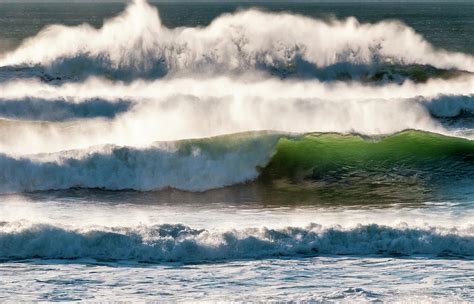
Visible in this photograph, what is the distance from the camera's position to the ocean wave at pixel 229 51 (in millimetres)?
31078

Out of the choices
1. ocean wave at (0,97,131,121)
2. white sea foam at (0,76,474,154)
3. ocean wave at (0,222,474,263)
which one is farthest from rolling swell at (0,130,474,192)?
ocean wave at (0,97,131,121)

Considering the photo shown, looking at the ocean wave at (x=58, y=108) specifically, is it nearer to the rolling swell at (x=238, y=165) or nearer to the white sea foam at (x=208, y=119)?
the white sea foam at (x=208, y=119)

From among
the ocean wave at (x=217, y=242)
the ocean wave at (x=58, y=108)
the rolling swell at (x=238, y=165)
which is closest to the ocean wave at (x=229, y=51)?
the ocean wave at (x=58, y=108)

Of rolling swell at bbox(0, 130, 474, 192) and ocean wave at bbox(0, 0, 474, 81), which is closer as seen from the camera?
rolling swell at bbox(0, 130, 474, 192)

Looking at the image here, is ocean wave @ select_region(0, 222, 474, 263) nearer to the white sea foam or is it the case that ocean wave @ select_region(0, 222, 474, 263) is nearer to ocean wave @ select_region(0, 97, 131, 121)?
the white sea foam

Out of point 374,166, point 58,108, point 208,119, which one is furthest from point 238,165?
point 58,108

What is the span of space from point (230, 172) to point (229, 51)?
15241mm

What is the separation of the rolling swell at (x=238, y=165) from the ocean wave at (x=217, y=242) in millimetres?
4226

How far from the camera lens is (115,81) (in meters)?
30.0

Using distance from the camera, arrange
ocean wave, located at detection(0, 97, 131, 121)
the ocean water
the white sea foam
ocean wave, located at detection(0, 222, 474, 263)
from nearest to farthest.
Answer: the ocean water, ocean wave, located at detection(0, 222, 474, 263), the white sea foam, ocean wave, located at detection(0, 97, 131, 121)

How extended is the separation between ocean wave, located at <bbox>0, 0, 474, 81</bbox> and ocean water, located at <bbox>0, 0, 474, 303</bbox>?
0.30 feet

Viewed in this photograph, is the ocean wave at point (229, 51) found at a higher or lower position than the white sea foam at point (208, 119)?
higher

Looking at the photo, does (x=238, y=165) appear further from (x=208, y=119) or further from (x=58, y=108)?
(x=58, y=108)

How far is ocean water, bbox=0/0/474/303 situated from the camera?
1078cm
